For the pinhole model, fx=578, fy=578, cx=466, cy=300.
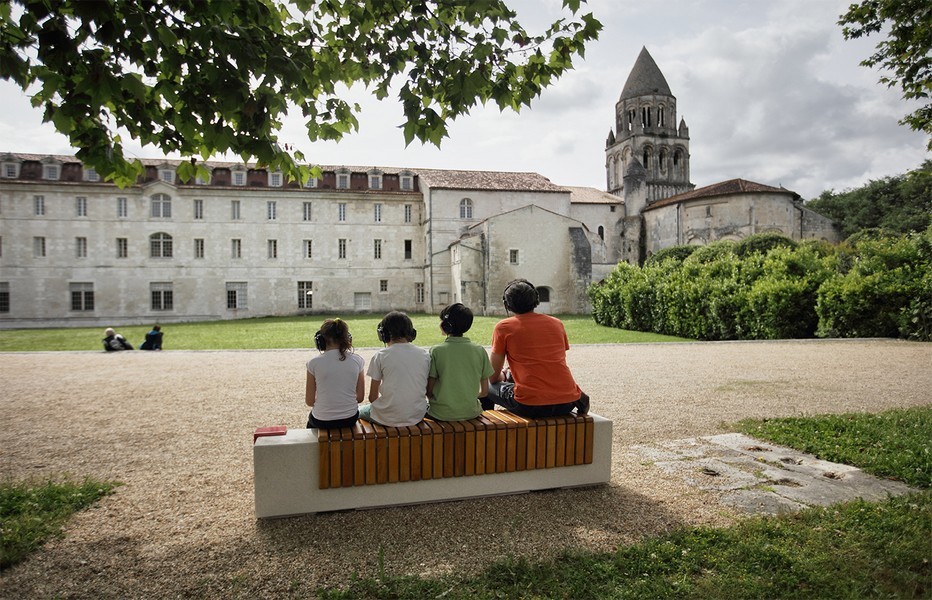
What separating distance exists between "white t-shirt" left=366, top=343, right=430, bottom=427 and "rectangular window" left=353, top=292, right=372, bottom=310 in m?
40.8

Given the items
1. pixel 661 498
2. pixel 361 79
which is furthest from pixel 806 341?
pixel 361 79

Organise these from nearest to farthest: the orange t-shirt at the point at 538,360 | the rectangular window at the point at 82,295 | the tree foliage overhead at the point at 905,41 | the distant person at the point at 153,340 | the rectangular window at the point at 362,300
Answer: the orange t-shirt at the point at 538,360
the tree foliage overhead at the point at 905,41
the distant person at the point at 153,340
the rectangular window at the point at 82,295
the rectangular window at the point at 362,300

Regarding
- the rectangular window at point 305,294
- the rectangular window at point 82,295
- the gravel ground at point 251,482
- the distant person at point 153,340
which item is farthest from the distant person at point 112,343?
the rectangular window at point 82,295

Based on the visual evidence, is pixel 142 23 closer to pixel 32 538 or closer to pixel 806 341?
pixel 32 538

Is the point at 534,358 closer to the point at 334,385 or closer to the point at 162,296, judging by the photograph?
the point at 334,385

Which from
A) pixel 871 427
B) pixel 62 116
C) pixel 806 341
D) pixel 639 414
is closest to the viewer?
pixel 62 116

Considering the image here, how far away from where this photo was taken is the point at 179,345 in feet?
65.9

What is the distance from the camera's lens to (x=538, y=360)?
4625 mm

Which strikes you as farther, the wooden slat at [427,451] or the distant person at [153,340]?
the distant person at [153,340]

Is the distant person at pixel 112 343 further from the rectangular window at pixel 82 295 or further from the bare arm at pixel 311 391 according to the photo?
the rectangular window at pixel 82 295

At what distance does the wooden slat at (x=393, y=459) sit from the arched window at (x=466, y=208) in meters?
40.5

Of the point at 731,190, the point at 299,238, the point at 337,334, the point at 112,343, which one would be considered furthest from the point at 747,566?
the point at 731,190

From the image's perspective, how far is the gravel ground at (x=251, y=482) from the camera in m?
3.33

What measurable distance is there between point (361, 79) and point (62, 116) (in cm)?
260
